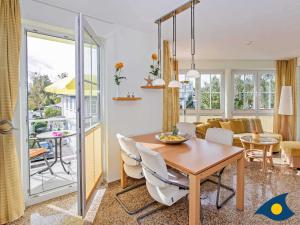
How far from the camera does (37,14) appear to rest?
2236mm

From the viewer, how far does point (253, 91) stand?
5848mm

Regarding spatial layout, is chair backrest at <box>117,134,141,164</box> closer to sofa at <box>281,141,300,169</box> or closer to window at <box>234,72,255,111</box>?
sofa at <box>281,141,300,169</box>

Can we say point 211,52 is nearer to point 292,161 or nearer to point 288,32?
point 288,32

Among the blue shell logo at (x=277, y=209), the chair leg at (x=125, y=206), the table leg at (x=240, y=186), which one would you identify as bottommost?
the blue shell logo at (x=277, y=209)

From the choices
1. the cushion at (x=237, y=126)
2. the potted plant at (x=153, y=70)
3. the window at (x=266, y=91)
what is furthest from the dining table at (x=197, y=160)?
→ the window at (x=266, y=91)

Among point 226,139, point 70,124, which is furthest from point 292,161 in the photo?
point 70,124

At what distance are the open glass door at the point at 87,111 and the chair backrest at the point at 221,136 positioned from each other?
172 centimetres

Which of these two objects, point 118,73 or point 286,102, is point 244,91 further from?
point 118,73

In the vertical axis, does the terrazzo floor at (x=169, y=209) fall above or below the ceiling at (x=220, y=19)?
below

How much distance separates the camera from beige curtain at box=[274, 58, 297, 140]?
548cm

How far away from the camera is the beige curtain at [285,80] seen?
5477mm

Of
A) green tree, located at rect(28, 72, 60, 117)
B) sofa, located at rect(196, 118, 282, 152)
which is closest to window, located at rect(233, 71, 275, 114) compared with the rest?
sofa, located at rect(196, 118, 282, 152)

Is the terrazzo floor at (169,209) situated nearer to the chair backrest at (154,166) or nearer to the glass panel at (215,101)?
the chair backrest at (154,166)

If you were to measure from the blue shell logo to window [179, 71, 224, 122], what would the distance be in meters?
3.26
